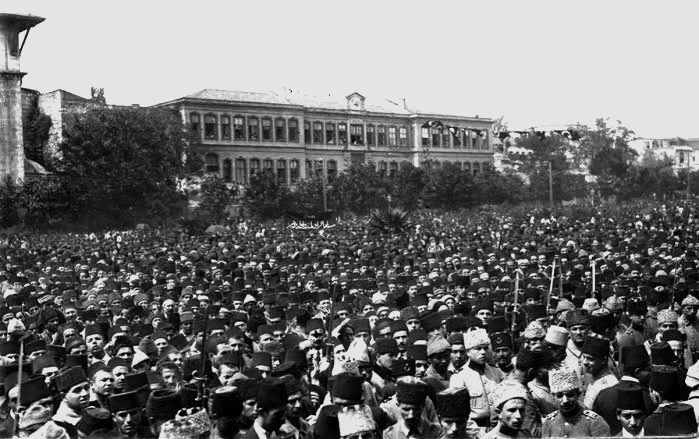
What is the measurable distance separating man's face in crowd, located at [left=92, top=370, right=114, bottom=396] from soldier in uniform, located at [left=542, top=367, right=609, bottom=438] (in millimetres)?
3765

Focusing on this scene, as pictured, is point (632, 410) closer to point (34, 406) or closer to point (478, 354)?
point (478, 354)

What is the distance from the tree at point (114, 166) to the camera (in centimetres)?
4481

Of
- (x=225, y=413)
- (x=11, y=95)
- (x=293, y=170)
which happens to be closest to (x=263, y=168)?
(x=293, y=170)

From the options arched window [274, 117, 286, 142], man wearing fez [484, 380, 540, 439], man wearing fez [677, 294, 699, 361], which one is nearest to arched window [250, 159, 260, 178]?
arched window [274, 117, 286, 142]

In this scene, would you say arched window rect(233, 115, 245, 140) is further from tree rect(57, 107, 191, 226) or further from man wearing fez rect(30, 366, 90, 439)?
man wearing fez rect(30, 366, 90, 439)

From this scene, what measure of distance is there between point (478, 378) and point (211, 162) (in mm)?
52987

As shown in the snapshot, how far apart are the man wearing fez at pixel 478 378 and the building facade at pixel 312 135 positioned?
5014 centimetres

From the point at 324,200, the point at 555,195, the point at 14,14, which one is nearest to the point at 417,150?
the point at 555,195

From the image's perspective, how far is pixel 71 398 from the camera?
6.91m

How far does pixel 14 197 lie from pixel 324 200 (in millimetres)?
17268

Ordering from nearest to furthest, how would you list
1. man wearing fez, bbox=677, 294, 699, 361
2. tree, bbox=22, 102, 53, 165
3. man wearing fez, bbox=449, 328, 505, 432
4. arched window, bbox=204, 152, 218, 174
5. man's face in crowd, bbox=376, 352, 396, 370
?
man wearing fez, bbox=449, 328, 505, 432 → man's face in crowd, bbox=376, 352, 396, 370 → man wearing fez, bbox=677, 294, 699, 361 → tree, bbox=22, 102, 53, 165 → arched window, bbox=204, 152, 218, 174

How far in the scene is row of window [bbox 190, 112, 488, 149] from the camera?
2318 inches

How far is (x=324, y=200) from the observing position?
52062 mm

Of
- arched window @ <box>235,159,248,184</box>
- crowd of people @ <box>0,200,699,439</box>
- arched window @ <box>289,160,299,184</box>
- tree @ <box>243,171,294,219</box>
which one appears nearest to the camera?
crowd of people @ <box>0,200,699,439</box>
